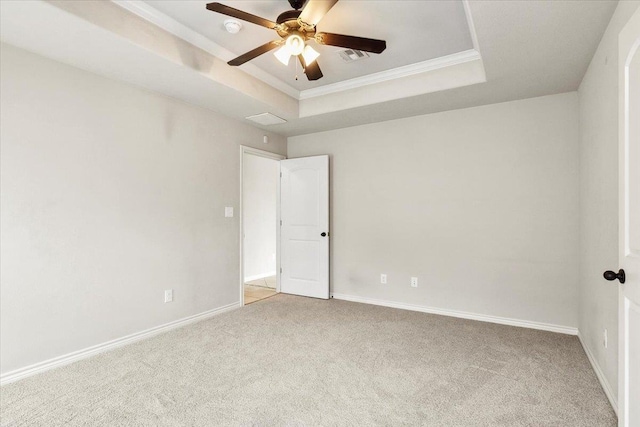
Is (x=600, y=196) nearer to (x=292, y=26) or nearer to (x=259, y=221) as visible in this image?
(x=292, y=26)

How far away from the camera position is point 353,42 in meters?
2.16

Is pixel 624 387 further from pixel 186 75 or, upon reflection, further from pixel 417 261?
pixel 186 75

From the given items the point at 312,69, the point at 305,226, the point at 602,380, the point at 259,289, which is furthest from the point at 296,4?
the point at 259,289

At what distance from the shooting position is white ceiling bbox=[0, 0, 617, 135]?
2064 millimetres

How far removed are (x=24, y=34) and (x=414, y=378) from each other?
3615mm

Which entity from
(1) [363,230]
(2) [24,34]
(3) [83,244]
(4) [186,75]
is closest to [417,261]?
(1) [363,230]

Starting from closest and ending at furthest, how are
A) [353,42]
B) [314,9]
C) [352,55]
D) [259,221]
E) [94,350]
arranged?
[314,9]
[353,42]
[94,350]
[352,55]
[259,221]

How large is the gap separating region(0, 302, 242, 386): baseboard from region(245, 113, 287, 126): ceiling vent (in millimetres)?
2402

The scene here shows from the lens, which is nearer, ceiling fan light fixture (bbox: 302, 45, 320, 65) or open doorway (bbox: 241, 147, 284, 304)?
ceiling fan light fixture (bbox: 302, 45, 320, 65)

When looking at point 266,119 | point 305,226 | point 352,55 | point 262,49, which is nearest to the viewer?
point 262,49

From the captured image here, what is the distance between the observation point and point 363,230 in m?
4.50

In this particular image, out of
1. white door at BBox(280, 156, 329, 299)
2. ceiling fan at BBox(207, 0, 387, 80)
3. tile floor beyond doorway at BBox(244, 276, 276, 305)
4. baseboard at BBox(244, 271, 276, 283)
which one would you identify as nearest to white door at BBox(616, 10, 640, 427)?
ceiling fan at BBox(207, 0, 387, 80)

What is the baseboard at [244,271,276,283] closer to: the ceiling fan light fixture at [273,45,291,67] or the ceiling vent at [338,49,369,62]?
the ceiling vent at [338,49,369,62]

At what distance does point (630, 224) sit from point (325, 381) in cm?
197
